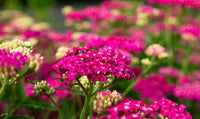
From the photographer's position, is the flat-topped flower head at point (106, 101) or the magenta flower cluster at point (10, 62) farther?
the flat-topped flower head at point (106, 101)

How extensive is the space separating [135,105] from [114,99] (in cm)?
20

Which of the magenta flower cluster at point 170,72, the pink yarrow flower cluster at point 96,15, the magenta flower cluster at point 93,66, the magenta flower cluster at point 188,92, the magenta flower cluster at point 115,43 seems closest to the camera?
the magenta flower cluster at point 93,66

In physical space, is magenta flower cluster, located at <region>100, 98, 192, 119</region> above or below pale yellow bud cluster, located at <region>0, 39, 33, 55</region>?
below

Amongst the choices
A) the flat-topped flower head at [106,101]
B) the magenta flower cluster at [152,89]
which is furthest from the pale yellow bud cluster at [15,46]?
the magenta flower cluster at [152,89]

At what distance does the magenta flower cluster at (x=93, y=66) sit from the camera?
1.28 metres

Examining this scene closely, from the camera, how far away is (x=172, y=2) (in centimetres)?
287

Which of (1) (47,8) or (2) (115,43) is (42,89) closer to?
(2) (115,43)

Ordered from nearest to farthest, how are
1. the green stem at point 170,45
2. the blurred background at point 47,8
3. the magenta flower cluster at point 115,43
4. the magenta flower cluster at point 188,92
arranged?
the magenta flower cluster at point 115,43 < the magenta flower cluster at point 188,92 < the green stem at point 170,45 < the blurred background at point 47,8

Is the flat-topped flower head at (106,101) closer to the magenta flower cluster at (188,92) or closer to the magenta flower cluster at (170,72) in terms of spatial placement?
the magenta flower cluster at (188,92)

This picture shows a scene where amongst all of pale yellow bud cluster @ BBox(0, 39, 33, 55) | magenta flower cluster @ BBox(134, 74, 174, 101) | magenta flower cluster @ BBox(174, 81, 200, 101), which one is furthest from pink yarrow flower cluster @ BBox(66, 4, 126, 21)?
pale yellow bud cluster @ BBox(0, 39, 33, 55)

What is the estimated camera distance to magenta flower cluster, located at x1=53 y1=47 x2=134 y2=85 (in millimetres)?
1283

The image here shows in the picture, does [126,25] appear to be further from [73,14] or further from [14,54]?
[14,54]

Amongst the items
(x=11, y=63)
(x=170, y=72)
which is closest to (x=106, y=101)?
(x=11, y=63)

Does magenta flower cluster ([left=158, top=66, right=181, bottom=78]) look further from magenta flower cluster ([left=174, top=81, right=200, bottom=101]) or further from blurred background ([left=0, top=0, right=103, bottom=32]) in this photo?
blurred background ([left=0, top=0, right=103, bottom=32])
